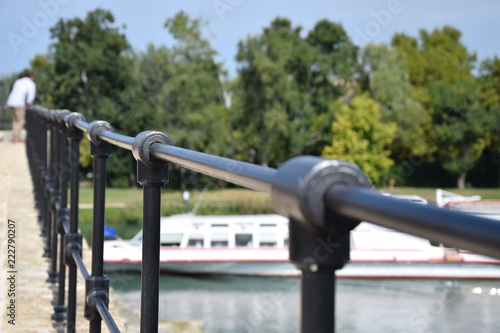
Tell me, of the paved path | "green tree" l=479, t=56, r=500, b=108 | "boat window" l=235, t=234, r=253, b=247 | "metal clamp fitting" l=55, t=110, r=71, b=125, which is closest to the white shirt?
the paved path

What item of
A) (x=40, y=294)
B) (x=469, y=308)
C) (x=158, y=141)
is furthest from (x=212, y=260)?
(x=158, y=141)

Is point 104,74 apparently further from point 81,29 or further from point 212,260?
point 212,260

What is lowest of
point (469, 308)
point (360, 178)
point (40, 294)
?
point (469, 308)

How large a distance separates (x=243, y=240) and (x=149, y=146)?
35504 millimetres

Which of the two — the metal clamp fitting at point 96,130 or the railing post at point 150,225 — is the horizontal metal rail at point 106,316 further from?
the metal clamp fitting at point 96,130

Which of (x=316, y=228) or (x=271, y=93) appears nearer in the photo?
(x=316, y=228)

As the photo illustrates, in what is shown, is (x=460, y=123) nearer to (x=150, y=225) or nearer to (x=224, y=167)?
(x=150, y=225)

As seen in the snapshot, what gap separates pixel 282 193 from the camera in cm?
75

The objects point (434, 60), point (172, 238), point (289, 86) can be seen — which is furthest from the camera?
point (434, 60)

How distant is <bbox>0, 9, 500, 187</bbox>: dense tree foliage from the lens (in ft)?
156

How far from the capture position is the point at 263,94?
156 feet

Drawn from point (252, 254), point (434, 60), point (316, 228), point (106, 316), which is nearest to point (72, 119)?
point (106, 316)

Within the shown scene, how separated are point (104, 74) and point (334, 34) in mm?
15439

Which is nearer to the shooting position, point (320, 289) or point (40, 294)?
point (320, 289)
